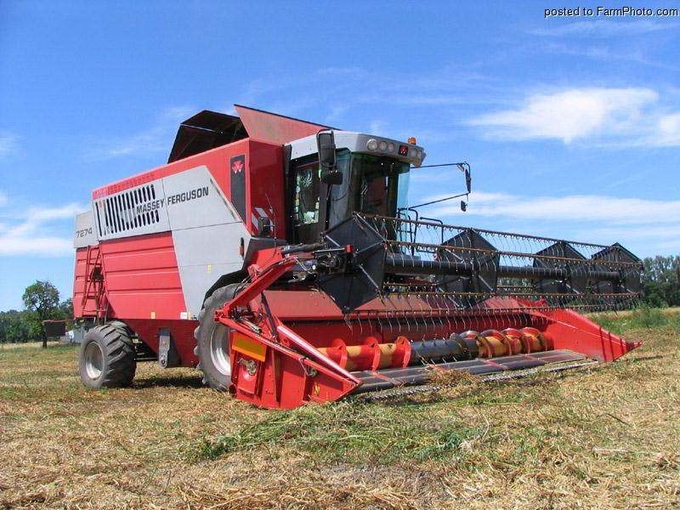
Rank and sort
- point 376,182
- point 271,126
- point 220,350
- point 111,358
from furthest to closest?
1. point 111,358
2. point 271,126
3. point 376,182
4. point 220,350

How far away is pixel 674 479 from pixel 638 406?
6.57ft

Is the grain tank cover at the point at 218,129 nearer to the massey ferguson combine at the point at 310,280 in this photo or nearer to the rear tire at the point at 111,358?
the massey ferguson combine at the point at 310,280

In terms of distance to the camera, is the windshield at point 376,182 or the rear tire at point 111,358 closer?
the windshield at point 376,182

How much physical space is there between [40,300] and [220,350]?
4406 centimetres

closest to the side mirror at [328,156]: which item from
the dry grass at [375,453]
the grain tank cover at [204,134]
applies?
the dry grass at [375,453]

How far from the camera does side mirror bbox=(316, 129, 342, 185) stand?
600 centimetres

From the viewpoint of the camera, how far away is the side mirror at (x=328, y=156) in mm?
6000

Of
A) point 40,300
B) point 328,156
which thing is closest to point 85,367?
point 328,156

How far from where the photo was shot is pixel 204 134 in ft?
29.2

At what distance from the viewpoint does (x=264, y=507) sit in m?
2.79

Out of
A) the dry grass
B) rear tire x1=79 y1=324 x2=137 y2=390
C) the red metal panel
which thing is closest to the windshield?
the dry grass

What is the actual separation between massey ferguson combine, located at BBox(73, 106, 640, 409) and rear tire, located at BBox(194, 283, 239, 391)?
0.02 m

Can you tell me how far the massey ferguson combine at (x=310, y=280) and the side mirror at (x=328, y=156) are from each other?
0.04 ft

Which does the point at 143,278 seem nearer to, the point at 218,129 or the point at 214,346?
the point at 218,129
